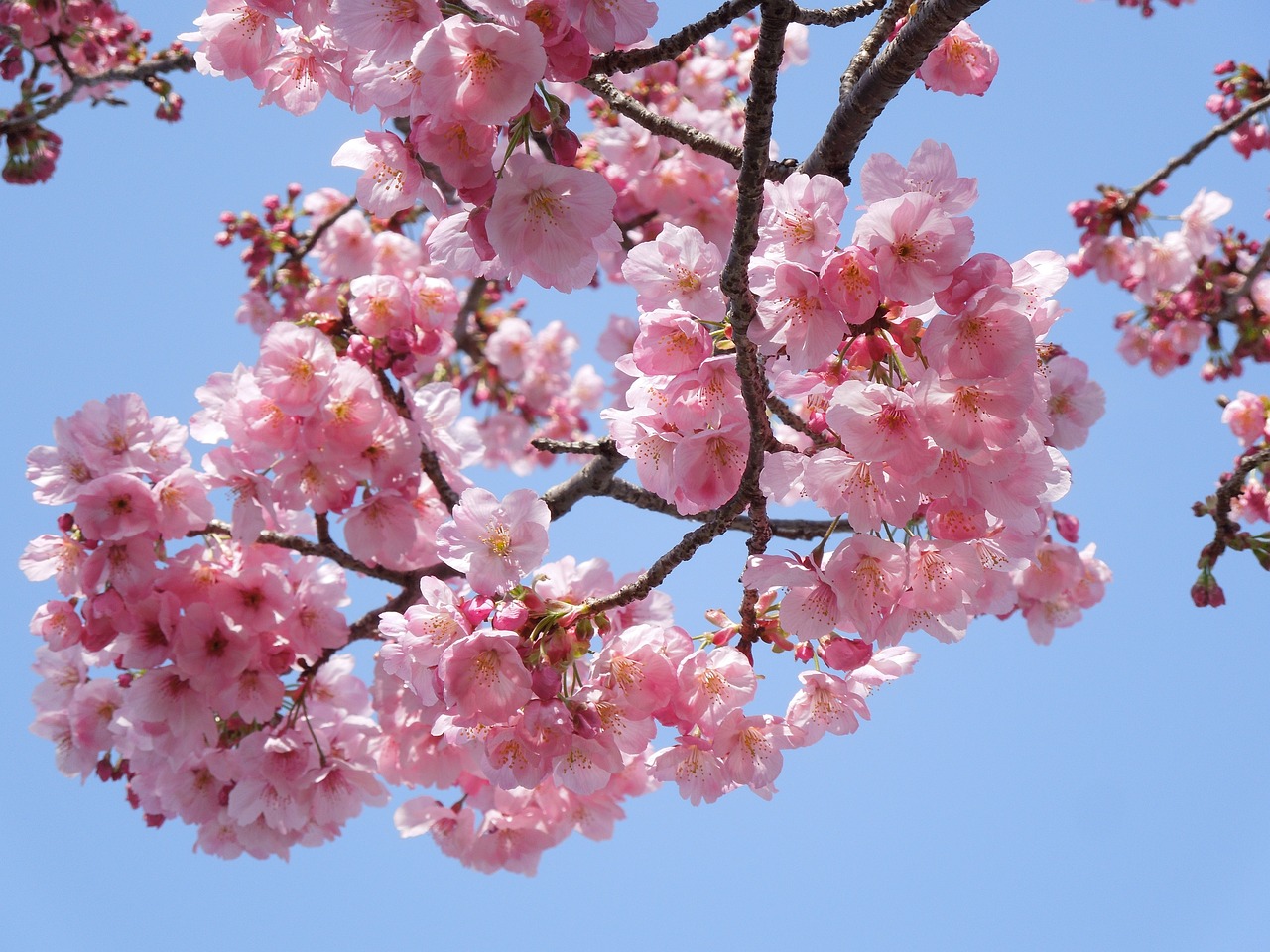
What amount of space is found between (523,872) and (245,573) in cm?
154

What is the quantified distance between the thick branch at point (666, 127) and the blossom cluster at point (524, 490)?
0.03m

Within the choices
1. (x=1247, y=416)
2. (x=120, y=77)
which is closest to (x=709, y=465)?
(x=1247, y=416)

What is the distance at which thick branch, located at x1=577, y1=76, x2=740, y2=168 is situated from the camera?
2.28 meters

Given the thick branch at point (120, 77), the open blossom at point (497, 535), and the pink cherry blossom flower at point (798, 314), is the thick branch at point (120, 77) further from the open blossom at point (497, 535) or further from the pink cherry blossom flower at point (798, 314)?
the pink cherry blossom flower at point (798, 314)

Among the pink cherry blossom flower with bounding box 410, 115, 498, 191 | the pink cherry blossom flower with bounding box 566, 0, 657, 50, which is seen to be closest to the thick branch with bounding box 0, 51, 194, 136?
the pink cherry blossom flower with bounding box 410, 115, 498, 191

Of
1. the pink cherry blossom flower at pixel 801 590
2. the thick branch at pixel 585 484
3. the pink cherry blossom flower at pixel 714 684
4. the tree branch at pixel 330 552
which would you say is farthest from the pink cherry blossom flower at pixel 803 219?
the tree branch at pixel 330 552

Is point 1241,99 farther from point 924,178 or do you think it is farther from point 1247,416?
point 924,178

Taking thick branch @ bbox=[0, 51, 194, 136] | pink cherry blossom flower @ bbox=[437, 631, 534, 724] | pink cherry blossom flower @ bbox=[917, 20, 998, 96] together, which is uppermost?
thick branch @ bbox=[0, 51, 194, 136]

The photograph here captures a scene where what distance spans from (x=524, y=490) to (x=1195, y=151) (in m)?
4.64

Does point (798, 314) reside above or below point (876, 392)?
above

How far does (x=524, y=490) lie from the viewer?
2.30m

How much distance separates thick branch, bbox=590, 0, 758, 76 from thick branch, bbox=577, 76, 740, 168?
52 centimetres

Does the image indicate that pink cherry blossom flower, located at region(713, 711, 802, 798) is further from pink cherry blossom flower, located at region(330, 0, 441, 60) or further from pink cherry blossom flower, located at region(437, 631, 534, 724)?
pink cherry blossom flower, located at region(330, 0, 441, 60)

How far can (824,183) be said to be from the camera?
1.75 meters
